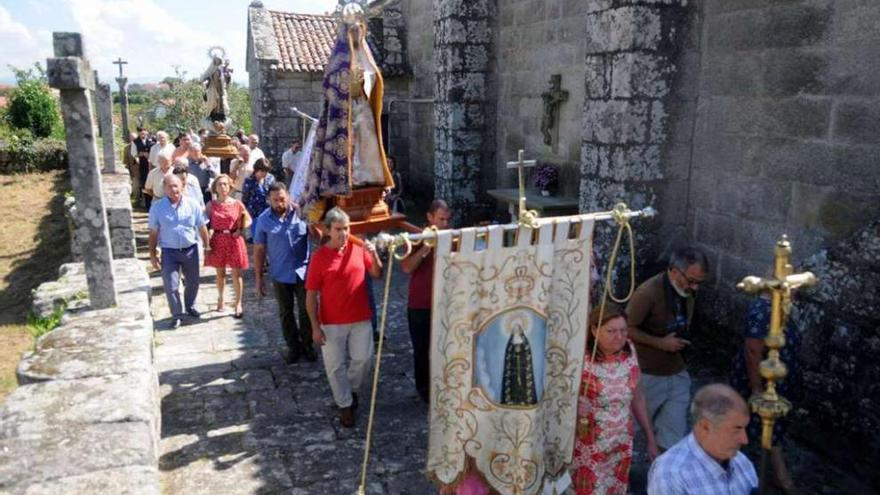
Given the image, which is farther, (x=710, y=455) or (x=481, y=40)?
(x=481, y=40)

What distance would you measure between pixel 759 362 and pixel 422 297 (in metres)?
2.42

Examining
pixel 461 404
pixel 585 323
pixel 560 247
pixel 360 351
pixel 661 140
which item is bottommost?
pixel 360 351

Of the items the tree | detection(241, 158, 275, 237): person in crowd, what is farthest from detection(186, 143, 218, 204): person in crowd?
the tree

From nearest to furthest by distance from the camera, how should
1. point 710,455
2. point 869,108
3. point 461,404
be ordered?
point 710,455 < point 461,404 < point 869,108

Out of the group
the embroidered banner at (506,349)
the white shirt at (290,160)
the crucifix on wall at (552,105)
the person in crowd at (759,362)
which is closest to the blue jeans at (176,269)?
the crucifix on wall at (552,105)

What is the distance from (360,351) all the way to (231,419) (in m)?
1.11

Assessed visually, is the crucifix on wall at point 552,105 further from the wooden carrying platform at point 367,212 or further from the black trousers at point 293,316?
the black trousers at point 293,316

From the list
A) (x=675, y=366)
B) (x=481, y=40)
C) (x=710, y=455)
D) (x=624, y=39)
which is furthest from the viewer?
(x=481, y=40)

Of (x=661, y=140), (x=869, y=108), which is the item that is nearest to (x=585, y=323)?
(x=869, y=108)

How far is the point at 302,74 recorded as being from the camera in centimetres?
1542

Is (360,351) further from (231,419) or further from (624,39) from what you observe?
(624,39)

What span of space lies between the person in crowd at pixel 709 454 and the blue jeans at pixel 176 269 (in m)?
5.84

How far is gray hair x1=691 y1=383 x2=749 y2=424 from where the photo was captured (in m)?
2.63

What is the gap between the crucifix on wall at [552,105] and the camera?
8.61 meters
